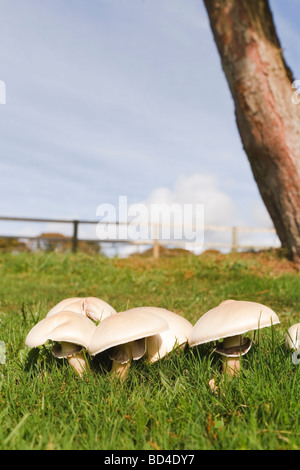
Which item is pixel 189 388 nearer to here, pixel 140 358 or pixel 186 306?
pixel 140 358

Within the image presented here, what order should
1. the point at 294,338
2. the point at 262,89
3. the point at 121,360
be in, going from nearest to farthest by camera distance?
1. the point at 121,360
2. the point at 294,338
3. the point at 262,89

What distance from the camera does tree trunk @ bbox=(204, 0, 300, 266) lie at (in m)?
7.95

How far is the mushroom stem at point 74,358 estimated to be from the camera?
225 cm

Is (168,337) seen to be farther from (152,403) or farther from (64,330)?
(64,330)

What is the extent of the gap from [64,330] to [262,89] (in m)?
7.27

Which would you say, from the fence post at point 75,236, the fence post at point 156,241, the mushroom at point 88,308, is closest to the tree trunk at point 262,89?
the mushroom at point 88,308

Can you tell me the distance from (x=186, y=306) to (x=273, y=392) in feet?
11.7

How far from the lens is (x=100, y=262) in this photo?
10.9 meters

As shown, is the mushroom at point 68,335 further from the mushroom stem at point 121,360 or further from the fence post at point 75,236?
the fence post at point 75,236

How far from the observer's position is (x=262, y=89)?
805 centimetres

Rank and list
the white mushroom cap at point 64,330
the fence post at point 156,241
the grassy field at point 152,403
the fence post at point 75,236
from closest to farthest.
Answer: the grassy field at point 152,403, the white mushroom cap at point 64,330, the fence post at point 75,236, the fence post at point 156,241

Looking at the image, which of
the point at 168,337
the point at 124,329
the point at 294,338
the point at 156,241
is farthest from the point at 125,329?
the point at 156,241

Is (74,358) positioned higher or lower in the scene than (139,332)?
lower

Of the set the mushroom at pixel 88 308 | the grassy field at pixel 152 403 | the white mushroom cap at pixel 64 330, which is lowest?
the grassy field at pixel 152 403
